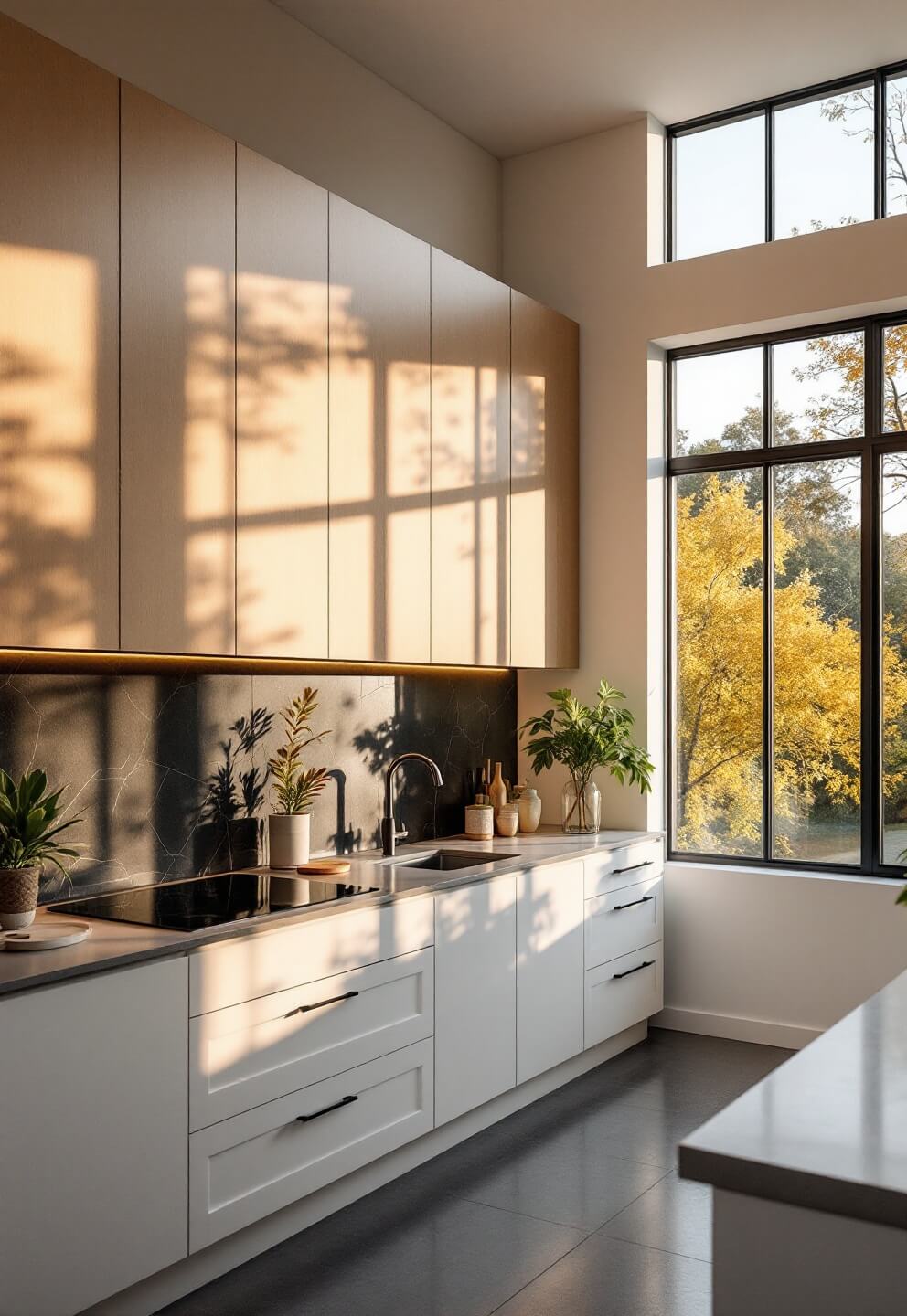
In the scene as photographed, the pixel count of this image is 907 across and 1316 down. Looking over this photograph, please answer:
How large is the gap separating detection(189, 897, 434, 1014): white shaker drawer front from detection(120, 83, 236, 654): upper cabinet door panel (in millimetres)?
724

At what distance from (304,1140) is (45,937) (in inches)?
33.9

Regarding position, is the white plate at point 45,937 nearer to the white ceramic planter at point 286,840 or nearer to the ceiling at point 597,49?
the white ceramic planter at point 286,840

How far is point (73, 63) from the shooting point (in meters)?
2.51

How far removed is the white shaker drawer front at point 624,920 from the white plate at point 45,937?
2017mm

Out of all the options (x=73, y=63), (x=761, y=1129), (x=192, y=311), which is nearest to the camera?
(x=761, y=1129)

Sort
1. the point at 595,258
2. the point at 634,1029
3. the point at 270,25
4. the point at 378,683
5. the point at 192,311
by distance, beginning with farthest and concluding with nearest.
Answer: the point at 595,258 < the point at 634,1029 < the point at 378,683 < the point at 270,25 < the point at 192,311

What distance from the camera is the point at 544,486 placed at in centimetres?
442

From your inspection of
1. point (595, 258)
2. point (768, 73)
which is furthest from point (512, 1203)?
point (768, 73)

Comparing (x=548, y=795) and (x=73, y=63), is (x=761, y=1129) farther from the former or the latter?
(x=548, y=795)

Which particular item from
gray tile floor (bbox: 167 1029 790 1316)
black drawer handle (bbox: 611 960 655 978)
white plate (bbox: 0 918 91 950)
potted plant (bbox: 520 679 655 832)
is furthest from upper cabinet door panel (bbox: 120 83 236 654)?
black drawer handle (bbox: 611 960 655 978)

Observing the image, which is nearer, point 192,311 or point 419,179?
point 192,311

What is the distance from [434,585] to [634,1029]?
1929mm

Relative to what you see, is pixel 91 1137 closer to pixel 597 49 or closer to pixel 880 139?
pixel 597 49

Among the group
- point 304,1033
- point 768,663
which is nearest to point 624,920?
point 768,663
